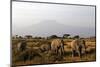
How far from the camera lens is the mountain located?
2555 millimetres

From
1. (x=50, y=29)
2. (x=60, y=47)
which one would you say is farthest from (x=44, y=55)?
(x=50, y=29)

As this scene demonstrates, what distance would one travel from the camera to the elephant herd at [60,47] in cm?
254

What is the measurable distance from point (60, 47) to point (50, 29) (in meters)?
0.26

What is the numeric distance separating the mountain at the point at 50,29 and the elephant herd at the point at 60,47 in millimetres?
105

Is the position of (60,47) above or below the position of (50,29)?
below

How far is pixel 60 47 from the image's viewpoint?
8.84ft

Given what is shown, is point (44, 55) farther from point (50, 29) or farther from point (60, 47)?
point (50, 29)

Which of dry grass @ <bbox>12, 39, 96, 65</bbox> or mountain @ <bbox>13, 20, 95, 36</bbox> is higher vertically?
mountain @ <bbox>13, 20, 95, 36</bbox>

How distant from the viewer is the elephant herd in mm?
2539

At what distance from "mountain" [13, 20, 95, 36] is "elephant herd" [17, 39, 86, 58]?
105mm

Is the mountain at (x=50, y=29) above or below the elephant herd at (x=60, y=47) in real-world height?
above

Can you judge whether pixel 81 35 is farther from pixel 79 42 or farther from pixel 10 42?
pixel 10 42

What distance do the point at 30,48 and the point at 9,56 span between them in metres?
0.27

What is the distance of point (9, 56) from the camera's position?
2.48m
